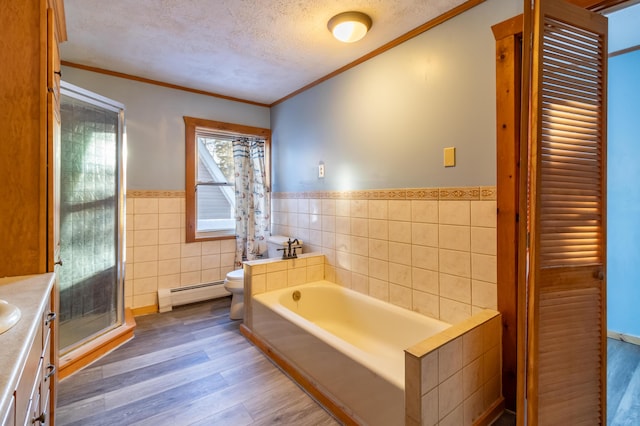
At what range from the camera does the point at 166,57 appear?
8.41 ft

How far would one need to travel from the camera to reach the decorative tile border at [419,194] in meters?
1.77

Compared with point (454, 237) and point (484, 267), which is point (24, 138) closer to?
point (454, 237)

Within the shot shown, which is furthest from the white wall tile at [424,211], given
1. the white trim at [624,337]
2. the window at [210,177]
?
the window at [210,177]

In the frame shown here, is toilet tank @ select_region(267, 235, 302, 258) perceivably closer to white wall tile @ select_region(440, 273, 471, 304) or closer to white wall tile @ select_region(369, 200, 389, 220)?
white wall tile @ select_region(369, 200, 389, 220)

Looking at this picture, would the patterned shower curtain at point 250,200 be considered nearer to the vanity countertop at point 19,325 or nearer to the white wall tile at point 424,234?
the white wall tile at point 424,234

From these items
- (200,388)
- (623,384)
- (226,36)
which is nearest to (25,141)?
(226,36)

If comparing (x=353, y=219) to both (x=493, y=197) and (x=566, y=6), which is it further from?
Result: (x=566, y=6)

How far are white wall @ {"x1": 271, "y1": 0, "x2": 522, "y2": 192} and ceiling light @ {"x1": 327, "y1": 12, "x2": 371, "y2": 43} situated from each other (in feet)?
1.20

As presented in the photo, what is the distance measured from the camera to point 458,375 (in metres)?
1.42

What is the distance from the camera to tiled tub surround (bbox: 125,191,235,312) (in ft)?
9.77

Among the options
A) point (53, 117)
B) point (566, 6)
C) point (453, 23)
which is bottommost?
point (53, 117)

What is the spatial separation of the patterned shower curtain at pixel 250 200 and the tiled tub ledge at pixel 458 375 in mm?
2475

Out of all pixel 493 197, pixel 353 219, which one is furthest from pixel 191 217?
pixel 493 197

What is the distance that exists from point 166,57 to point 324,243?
2163 mm
